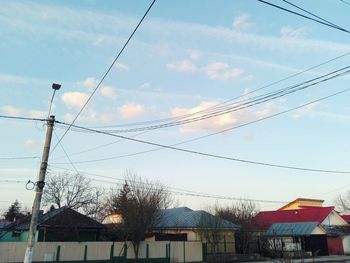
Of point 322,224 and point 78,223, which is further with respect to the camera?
point 322,224

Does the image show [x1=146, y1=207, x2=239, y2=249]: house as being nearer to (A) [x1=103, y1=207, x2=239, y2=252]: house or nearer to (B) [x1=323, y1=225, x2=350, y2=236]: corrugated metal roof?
(A) [x1=103, y1=207, x2=239, y2=252]: house

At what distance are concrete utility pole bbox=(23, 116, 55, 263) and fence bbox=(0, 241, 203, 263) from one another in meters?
9.49

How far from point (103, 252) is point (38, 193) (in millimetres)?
12272

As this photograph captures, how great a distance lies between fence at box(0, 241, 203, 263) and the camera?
23.8 metres

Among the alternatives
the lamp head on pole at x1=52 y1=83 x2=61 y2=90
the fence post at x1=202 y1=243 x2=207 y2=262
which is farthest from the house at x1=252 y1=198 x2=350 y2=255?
the lamp head on pole at x1=52 y1=83 x2=61 y2=90

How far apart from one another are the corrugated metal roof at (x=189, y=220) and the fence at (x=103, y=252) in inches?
100

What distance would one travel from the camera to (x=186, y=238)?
3772 cm

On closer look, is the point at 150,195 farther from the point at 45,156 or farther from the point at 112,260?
the point at 45,156

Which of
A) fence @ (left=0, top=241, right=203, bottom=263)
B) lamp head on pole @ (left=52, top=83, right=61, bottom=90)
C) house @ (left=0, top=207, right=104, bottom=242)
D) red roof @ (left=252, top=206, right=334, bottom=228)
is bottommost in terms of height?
fence @ (left=0, top=241, right=203, bottom=263)

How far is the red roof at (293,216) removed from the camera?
46531mm

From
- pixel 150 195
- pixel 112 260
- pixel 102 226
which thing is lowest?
pixel 112 260

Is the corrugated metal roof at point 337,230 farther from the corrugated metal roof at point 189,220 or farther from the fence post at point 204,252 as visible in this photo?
the fence post at point 204,252

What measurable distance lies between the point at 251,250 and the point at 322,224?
13.2 metres

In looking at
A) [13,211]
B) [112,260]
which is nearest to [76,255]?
[112,260]
